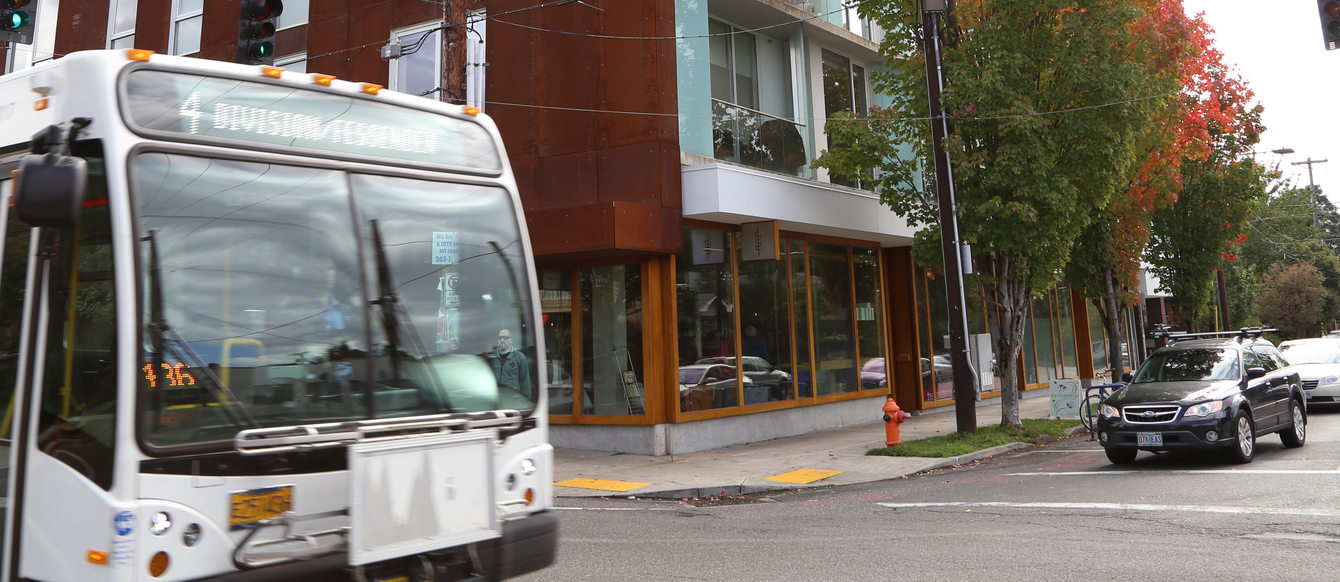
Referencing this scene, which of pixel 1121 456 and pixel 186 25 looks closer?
pixel 1121 456

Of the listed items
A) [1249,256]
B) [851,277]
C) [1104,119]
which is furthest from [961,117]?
[1249,256]

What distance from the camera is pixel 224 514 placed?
4039 mm

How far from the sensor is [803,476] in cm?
1227

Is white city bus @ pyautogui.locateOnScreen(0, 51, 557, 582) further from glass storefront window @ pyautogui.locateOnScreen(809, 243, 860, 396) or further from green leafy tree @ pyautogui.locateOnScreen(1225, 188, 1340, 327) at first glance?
green leafy tree @ pyautogui.locateOnScreen(1225, 188, 1340, 327)

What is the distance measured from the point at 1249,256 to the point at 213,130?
6670 cm

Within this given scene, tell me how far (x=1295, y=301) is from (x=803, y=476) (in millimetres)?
51454

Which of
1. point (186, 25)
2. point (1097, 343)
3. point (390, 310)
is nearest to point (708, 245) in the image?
point (390, 310)

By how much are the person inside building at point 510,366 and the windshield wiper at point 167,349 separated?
1414mm

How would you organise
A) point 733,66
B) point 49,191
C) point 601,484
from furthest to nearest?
point 733,66 < point 601,484 < point 49,191

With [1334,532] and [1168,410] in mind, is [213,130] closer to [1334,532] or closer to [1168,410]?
[1334,532]

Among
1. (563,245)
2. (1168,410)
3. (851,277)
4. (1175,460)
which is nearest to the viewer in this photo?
(1168,410)

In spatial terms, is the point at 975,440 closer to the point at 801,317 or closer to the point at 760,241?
the point at 801,317

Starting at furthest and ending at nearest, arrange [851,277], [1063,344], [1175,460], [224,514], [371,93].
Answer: [1063,344], [851,277], [1175,460], [371,93], [224,514]

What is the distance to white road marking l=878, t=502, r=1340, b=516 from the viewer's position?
8195 mm
